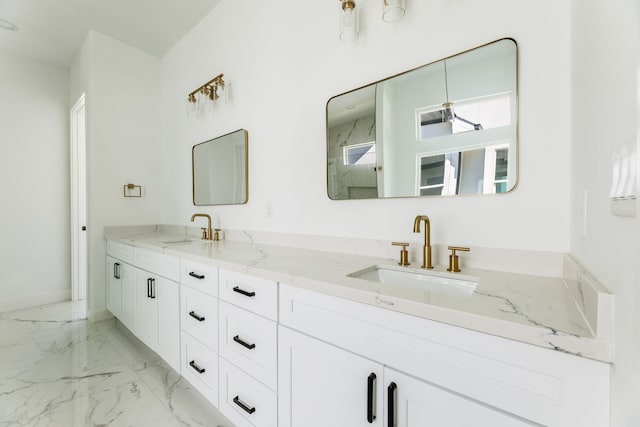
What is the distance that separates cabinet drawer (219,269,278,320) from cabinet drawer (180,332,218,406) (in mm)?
383

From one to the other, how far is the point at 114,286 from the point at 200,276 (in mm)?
1710

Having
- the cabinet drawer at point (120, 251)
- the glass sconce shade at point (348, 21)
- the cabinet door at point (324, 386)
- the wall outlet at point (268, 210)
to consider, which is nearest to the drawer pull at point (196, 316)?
the cabinet door at point (324, 386)

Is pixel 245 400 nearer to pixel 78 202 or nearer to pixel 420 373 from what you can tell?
pixel 420 373

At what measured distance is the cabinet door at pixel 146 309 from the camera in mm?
1998

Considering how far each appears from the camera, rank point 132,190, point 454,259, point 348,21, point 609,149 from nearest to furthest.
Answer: point 609,149
point 454,259
point 348,21
point 132,190

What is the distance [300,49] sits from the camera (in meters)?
1.76

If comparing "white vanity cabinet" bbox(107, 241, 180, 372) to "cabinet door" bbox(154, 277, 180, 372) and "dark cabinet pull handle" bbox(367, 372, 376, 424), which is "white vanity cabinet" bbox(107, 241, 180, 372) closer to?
"cabinet door" bbox(154, 277, 180, 372)

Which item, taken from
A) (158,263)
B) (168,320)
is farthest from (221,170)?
(168,320)

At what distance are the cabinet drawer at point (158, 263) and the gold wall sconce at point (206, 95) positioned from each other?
52.8 inches

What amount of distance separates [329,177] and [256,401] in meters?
1.15

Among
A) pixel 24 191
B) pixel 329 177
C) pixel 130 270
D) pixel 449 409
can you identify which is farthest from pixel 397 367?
pixel 24 191

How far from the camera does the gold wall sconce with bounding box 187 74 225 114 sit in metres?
2.33

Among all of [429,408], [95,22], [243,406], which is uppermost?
[95,22]

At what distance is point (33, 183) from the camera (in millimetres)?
3250
